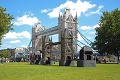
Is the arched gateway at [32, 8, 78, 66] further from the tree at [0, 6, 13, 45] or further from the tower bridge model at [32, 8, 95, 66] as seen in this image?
the tree at [0, 6, 13, 45]

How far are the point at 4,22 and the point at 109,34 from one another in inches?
1308

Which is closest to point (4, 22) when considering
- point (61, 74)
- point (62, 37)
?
point (62, 37)

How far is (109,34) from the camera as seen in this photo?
215 ft

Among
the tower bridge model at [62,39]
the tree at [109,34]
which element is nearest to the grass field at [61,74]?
the tower bridge model at [62,39]

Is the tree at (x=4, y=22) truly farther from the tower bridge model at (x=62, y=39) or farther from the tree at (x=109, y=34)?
the tree at (x=109, y=34)

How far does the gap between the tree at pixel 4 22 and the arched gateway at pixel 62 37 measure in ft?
35.7

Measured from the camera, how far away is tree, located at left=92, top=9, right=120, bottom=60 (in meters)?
64.4

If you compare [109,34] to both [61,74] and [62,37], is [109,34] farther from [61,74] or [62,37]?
[61,74]

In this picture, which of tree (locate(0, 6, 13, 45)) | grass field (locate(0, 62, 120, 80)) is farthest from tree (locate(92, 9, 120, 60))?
grass field (locate(0, 62, 120, 80))

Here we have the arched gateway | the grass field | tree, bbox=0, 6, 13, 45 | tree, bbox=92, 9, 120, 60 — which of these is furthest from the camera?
tree, bbox=92, 9, 120, 60

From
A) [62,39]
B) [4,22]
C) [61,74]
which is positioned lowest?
[61,74]

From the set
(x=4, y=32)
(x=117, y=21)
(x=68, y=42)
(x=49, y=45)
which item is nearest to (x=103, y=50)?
(x=117, y=21)

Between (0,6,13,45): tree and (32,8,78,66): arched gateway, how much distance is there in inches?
428

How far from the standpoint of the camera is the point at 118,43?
211 ft
